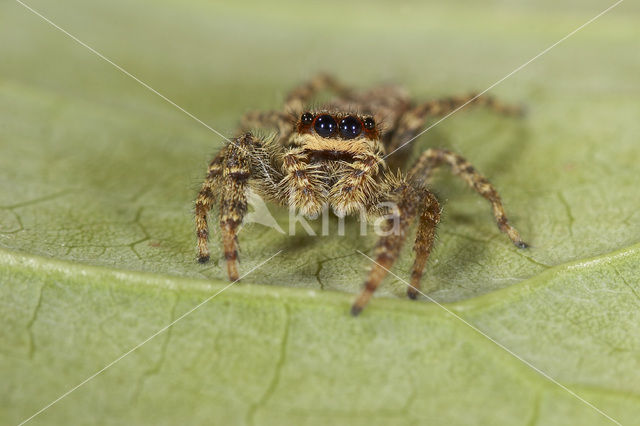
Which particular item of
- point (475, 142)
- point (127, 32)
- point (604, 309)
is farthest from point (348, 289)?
point (127, 32)

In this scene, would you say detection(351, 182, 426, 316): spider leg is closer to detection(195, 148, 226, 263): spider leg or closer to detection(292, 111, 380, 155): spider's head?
detection(292, 111, 380, 155): spider's head

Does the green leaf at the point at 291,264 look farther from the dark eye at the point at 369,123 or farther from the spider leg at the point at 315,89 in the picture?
the dark eye at the point at 369,123

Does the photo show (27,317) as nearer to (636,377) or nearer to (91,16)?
(636,377)

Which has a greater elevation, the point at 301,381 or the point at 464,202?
the point at 464,202

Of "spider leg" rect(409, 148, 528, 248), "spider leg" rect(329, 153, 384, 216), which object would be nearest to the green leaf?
"spider leg" rect(409, 148, 528, 248)

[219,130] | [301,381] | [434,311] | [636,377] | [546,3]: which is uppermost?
[546,3]
